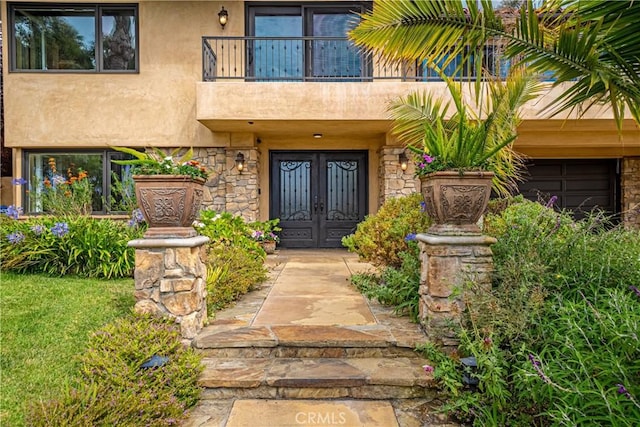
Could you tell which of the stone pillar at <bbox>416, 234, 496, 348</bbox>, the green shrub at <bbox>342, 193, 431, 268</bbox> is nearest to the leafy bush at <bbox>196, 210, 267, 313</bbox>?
the green shrub at <bbox>342, 193, 431, 268</bbox>

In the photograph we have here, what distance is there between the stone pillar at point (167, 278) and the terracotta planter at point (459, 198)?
6.57ft

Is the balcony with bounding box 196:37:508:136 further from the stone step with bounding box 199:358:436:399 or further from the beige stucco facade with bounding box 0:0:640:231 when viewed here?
the stone step with bounding box 199:358:436:399

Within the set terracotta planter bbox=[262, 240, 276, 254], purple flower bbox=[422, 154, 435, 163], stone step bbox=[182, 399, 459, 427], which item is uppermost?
purple flower bbox=[422, 154, 435, 163]

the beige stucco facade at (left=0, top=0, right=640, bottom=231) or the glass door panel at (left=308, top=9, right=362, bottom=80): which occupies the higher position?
the glass door panel at (left=308, top=9, right=362, bottom=80)

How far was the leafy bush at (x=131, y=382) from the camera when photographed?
6.90 ft

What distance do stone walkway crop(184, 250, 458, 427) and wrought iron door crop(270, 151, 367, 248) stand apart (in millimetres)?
5132

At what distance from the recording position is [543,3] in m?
3.00

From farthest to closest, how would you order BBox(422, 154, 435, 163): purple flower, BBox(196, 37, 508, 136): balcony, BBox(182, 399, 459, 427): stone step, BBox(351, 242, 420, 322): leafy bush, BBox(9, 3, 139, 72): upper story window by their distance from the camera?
1. BBox(9, 3, 139, 72): upper story window
2. BBox(196, 37, 508, 136): balcony
3. BBox(351, 242, 420, 322): leafy bush
4. BBox(422, 154, 435, 163): purple flower
5. BBox(182, 399, 459, 427): stone step

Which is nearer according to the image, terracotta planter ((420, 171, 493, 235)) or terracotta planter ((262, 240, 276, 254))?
terracotta planter ((420, 171, 493, 235))

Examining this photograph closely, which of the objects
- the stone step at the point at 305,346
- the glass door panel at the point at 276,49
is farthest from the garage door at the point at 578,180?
the stone step at the point at 305,346

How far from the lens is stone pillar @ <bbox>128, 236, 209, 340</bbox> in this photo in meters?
3.06

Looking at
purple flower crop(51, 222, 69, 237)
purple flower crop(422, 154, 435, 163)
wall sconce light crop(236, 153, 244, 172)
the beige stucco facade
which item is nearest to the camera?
purple flower crop(422, 154, 435, 163)

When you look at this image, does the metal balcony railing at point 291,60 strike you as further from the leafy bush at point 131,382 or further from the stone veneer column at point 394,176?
the leafy bush at point 131,382

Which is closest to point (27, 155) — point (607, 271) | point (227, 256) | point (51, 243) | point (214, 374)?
point (51, 243)
